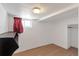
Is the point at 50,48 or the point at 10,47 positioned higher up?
the point at 10,47

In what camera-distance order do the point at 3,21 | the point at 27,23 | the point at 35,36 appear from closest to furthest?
the point at 3,21 < the point at 27,23 < the point at 35,36

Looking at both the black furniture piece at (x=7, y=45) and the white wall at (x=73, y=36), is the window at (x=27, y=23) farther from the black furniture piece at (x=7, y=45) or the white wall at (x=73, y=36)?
the white wall at (x=73, y=36)

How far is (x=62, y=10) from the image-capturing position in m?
0.92

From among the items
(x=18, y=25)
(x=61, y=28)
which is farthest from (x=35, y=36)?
(x=61, y=28)

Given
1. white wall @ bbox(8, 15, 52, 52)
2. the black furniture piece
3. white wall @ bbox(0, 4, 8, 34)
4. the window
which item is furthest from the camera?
white wall @ bbox(8, 15, 52, 52)

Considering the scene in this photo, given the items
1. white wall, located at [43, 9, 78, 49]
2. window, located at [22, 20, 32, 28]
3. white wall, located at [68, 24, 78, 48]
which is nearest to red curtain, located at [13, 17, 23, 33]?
window, located at [22, 20, 32, 28]

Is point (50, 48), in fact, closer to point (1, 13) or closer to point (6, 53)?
point (6, 53)

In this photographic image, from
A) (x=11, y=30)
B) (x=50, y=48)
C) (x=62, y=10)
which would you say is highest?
(x=62, y=10)

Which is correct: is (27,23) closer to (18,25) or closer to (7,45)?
(18,25)

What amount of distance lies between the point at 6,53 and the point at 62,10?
0.80m

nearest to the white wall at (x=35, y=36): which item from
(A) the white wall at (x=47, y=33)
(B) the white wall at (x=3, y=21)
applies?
(A) the white wall at (x=47, y=33)

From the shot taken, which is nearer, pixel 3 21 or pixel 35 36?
pixel 3 21

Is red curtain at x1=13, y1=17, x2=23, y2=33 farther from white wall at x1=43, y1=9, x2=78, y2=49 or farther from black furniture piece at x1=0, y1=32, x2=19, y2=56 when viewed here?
white wall at x1=43, y1=9, x2=78, y2=49

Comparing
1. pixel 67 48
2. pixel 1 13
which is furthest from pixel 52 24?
pixel 1 13
